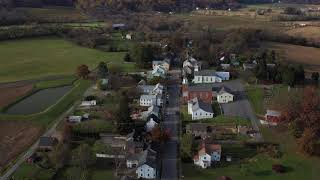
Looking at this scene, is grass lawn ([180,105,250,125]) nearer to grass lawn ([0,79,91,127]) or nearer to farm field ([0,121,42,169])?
grass lawn ([0,79,91,127])

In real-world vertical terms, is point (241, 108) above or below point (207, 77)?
below

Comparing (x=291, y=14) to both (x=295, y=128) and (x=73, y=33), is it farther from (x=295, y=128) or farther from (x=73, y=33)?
(x=295, y=128)

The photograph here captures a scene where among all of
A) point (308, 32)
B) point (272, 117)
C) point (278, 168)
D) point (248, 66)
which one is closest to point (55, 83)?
point (248, 66)

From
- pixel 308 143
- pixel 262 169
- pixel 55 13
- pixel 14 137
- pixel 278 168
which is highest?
pixel 55 13

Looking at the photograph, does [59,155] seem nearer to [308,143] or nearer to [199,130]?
[199,130]

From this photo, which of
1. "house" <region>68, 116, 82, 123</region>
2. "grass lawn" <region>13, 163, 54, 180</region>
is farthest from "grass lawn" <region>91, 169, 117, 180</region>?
"house" <region>68, 116, 82, 123</region>
